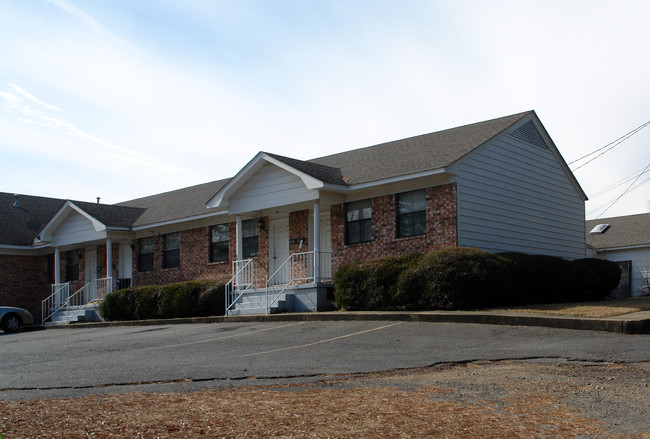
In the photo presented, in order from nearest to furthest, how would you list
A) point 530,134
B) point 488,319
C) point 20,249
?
1. point 488,319
2. point 530,134
3. point 20,249

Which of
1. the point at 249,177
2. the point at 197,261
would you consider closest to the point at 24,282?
the point at 197,261

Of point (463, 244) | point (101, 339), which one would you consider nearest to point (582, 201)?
point (463, 244)

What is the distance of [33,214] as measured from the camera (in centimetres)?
3216

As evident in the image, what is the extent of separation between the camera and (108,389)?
8070mm

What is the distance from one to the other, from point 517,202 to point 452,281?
619cm

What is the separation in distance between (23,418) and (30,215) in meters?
28.2

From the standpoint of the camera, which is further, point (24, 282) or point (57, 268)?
point (24, 282)

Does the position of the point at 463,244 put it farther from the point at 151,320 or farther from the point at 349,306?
the point at 151,320

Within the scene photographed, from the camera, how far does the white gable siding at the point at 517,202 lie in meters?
17.9

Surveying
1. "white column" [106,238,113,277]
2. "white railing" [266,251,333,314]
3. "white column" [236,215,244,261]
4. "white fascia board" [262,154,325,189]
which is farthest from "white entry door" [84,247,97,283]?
"white fascia board" [262,154,325,189]

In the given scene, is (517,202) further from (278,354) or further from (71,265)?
(71,265)

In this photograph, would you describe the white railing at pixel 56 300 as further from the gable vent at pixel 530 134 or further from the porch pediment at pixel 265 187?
the gable vent at pixel 530 134

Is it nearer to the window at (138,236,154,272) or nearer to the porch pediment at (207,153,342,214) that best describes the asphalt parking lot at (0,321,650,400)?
the porch pediment at (207,153,342,214)

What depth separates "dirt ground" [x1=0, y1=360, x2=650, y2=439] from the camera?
5.40m
